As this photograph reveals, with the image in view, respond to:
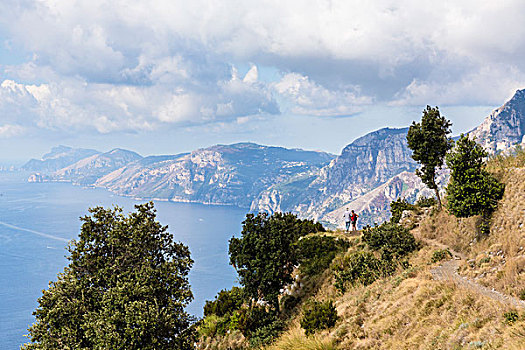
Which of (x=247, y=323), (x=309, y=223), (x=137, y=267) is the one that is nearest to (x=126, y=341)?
(x=137, y=267)

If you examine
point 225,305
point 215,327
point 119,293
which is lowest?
point 215,327

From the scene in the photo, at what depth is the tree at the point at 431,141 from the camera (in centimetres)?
2919

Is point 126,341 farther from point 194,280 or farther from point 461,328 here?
point 194,280

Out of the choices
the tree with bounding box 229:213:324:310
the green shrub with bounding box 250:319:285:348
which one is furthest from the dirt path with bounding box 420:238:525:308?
the tree with bounding box 229:213:324:310

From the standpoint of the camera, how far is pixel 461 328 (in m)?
10.4

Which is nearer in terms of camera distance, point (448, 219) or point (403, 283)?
point (403, 283)

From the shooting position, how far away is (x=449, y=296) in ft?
41.5

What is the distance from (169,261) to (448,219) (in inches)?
899

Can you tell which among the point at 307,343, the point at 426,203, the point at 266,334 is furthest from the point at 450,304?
the point at 426,203

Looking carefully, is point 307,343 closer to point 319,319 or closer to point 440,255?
point 319,319

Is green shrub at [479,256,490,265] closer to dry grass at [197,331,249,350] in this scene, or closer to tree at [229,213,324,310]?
tree at [229,213,324,310]

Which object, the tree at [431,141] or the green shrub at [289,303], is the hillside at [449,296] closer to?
the green shrub at [289,303]

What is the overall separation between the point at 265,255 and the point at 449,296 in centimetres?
1457

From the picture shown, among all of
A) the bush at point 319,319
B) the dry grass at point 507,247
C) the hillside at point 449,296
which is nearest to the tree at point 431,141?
the hillside at point 449,296
